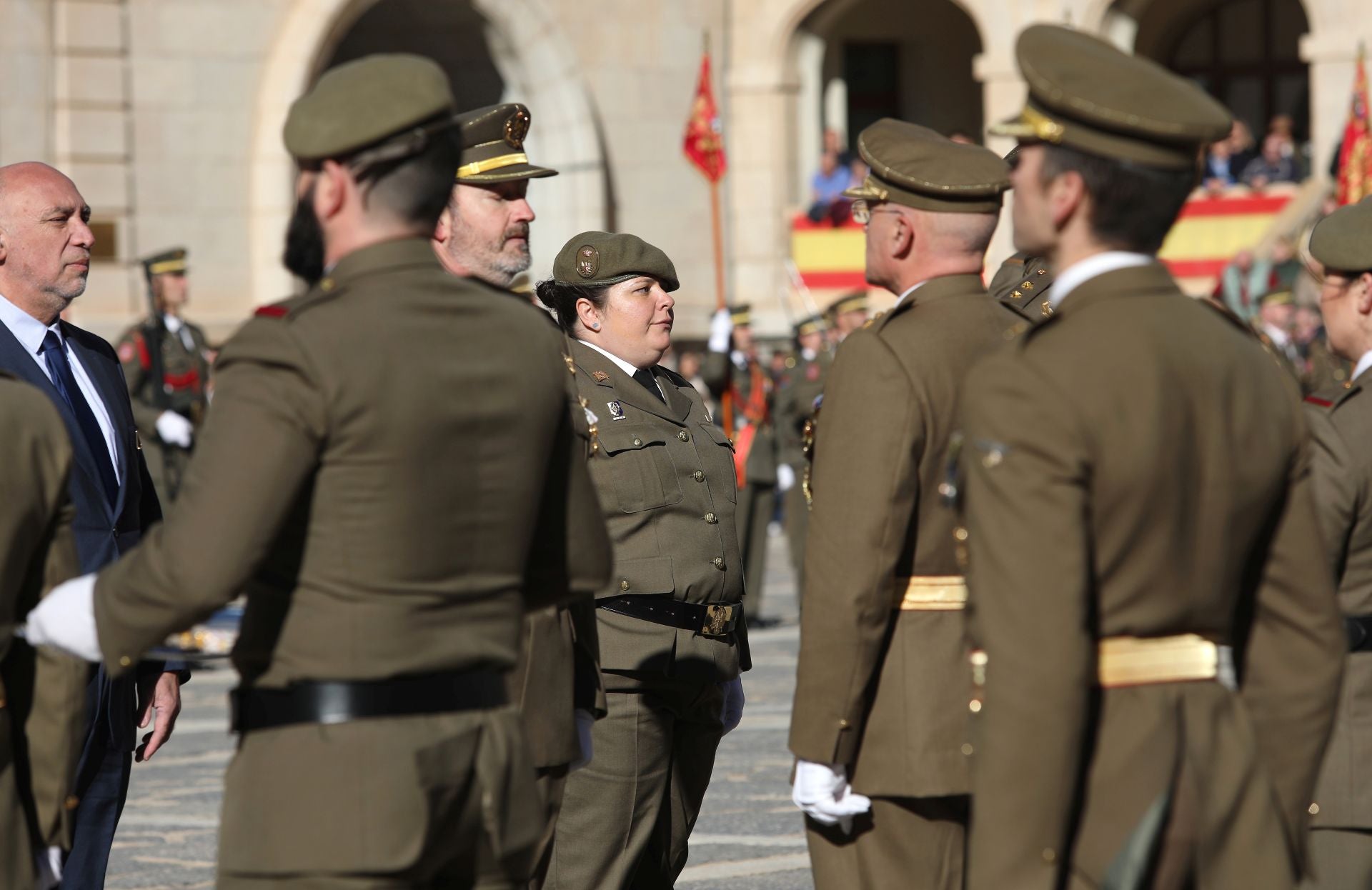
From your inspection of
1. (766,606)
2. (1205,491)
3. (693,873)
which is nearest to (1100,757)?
(1205,491)

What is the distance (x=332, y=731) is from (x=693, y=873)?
11.2ft

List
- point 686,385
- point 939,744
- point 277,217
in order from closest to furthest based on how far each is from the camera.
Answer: point 939,744 < point 686,385 < point 277,217

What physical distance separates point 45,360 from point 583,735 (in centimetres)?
155

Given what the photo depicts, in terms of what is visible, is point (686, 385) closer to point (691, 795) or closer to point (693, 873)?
point (691, 795)

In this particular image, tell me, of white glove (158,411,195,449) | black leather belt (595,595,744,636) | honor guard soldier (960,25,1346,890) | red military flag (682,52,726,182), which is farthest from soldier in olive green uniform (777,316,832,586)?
honor guard soldier (960,25,1346,890)

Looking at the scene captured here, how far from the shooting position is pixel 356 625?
10.5ft

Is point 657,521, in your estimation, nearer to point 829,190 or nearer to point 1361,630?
point 1361,630

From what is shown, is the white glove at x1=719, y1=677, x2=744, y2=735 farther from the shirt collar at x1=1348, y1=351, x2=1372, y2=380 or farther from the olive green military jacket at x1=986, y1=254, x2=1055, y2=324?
the shirt collar at x1=1348, y1=351, x2=1372, y2=380

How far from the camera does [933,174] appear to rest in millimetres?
4141

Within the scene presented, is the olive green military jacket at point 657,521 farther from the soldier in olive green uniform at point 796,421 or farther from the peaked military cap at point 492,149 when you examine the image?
the soldier in olive green uniform at point 796,421

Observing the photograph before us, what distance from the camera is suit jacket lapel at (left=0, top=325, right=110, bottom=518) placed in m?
4.81

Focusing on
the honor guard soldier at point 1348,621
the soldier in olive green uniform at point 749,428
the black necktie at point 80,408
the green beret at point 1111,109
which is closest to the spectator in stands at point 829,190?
the soldier in olive green uniform at point 749,428

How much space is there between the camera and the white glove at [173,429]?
12992 mm

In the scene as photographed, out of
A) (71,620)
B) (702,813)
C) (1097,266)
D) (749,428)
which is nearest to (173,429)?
(749,428)
